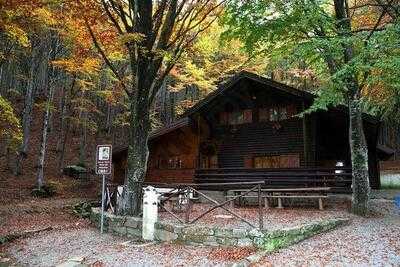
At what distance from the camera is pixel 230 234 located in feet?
31.9

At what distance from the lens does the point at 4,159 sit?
89.2ft

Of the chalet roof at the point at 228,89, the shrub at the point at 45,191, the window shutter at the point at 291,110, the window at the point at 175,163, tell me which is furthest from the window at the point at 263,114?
the shrub at the point at 45,191

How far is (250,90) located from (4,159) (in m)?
18.3

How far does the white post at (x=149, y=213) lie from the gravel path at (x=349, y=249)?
4.10 m

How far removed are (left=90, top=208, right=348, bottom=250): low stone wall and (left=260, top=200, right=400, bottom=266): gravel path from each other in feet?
0.90

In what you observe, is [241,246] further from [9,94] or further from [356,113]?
[9,94]

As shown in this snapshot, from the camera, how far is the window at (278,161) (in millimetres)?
19859

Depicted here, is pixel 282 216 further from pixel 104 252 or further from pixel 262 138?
pixel 262 138

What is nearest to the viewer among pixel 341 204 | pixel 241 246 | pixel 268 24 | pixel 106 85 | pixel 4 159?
pixel 241 246

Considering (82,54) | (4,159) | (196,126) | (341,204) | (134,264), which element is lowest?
(134,264)

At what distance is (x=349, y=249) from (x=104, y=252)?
6324mm

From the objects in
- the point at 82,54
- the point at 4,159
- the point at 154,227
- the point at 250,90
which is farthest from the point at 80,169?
the point at 154,227

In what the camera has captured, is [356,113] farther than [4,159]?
No

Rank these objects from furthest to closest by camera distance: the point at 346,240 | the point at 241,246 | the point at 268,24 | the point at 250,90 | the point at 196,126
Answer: the point at 196,126
the point at 250,90
the point at 268,24
the point at 346,240
the point at 241,246
